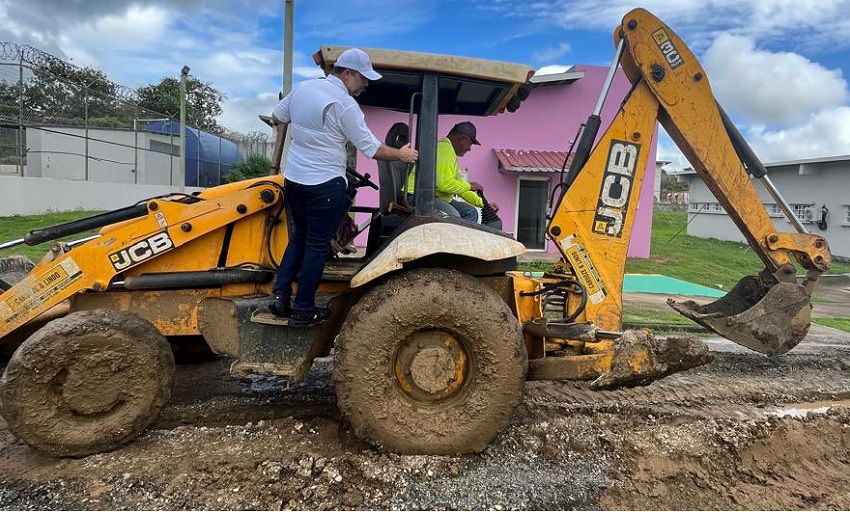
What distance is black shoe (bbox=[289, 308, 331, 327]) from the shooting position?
11.4 feet

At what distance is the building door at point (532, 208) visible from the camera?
47.9 ft

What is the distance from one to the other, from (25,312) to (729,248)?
810 inches

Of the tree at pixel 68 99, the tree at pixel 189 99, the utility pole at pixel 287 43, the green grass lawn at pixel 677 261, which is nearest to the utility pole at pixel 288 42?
the utility pole at pixel 287 43

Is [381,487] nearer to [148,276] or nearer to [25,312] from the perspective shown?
[148,276]

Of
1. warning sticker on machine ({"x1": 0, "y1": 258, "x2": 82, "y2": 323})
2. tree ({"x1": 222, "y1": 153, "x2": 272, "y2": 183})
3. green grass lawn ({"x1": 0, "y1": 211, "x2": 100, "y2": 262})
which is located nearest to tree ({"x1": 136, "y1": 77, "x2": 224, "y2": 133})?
tree ({"x1": 222, "y1": 153, "x2": 272, "y2": 183})

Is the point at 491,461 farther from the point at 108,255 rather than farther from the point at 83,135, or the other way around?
the point at 83,135

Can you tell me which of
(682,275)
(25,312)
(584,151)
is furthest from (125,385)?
(682,275)

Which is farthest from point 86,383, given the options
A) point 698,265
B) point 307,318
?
point 698,265

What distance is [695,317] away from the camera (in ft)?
15.4

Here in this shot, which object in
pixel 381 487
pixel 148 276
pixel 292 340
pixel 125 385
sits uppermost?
pixel 148 276

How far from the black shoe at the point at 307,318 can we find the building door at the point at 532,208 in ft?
37.8

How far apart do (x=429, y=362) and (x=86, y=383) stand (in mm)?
1940

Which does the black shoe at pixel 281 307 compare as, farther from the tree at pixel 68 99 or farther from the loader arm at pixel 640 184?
the tree at pixel 68 99

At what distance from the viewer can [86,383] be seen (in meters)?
3.34
